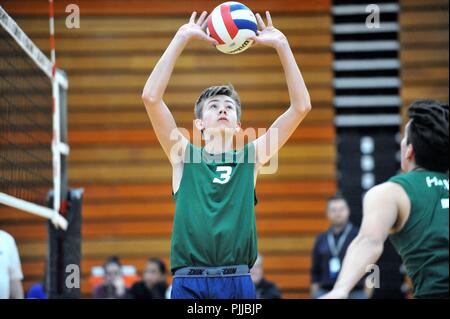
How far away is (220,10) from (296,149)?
839cm

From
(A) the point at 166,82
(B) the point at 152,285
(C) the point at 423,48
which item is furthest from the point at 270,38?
(C) the point at 423,48

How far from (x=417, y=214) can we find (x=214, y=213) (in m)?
1.25

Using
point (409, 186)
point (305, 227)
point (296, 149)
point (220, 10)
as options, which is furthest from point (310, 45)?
point (409, 186)

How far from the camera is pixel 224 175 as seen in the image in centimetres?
560

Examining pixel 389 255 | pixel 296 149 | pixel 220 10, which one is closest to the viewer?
pixel 220 10

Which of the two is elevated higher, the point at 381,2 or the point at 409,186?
the point at 381,2

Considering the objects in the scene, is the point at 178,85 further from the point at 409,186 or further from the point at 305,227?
the point at 409,186

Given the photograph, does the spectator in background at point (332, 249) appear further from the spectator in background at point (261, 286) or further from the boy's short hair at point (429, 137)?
the boy's short hair at point (429, 137)

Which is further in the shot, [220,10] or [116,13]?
[116,13]

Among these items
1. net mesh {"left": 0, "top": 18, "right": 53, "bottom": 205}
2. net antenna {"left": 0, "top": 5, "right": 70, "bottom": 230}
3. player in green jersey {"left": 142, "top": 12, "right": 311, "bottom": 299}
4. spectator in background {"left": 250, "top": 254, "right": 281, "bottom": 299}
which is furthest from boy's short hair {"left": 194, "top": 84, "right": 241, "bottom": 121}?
spectator in background {"left": 250, "top": 254, "right": 281, "bottom": 299}

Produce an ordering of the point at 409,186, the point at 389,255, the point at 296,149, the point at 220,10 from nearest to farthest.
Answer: the point at 409,186 → the point at 220,10 → the point at 389,255 → the point at 296,149

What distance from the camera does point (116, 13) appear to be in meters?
13.9

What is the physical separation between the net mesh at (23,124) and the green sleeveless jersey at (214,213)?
9.84 ft

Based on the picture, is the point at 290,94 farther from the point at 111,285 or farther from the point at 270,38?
the point at 111,285
